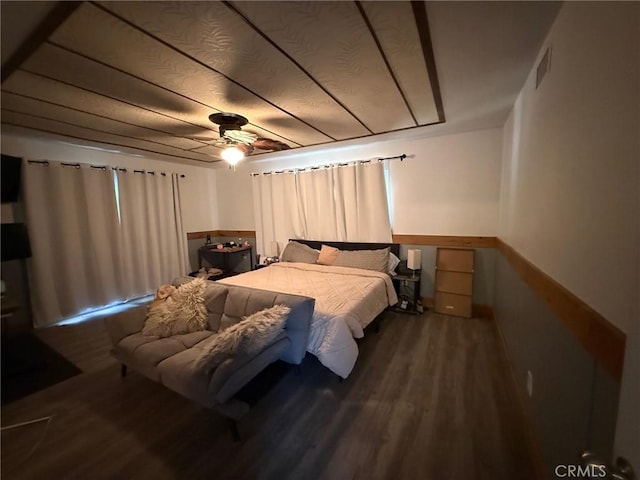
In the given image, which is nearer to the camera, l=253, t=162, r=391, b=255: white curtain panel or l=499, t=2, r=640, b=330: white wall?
l=499, t=2, r=640, b=330: white wall

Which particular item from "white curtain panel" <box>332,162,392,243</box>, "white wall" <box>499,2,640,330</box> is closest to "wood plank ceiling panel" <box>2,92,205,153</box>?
"white curtain panel" <box>332,162,392,243</box>

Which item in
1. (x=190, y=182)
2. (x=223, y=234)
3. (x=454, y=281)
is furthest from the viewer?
(x=223, y=234)

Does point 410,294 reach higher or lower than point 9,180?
lower

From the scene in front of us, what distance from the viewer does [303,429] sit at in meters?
1.49

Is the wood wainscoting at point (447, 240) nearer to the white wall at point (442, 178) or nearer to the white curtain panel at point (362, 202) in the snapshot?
the white wall at point (442, 178)

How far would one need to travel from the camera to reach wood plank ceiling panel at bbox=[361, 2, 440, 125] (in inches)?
42.4

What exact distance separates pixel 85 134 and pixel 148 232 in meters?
1.75

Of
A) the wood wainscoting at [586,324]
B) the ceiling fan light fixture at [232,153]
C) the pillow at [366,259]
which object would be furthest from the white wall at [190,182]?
the wood wainscoting at [586,324]

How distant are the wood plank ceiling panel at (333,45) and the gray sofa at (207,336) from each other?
4.85ft

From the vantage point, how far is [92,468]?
Answer: 1275 millimetres

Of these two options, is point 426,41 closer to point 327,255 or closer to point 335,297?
point 335,297

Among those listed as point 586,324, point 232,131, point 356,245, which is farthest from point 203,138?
point 586,324

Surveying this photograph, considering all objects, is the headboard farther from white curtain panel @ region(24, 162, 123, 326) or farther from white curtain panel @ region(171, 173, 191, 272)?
white curtain panel @ region(24, 162, 123, 326)

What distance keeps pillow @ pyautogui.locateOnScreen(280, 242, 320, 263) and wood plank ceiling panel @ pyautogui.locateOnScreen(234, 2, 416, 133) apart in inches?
83.6
